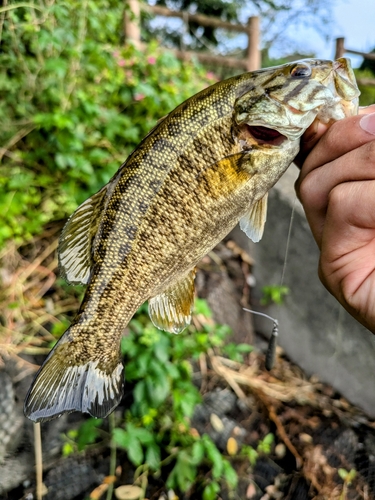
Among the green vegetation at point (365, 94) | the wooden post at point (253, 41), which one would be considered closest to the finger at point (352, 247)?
the green vegetation at point (365, 94)

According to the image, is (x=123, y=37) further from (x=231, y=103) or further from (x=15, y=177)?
(x=231, y=103)

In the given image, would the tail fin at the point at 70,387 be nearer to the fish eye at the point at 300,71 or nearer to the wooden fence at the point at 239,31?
the fish eye at the point at 300,71

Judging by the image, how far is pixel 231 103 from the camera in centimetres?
112

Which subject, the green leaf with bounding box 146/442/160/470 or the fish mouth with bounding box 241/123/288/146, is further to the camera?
the green leaf with bounding box 146/442/160/470

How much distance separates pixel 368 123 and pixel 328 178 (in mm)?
167

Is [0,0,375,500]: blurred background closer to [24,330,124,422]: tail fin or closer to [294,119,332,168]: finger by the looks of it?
[24,330,124,422]: tail fin

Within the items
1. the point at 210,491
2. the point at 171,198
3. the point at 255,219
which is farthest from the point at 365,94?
the point at 210,491

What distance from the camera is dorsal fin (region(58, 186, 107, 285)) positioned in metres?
1.19

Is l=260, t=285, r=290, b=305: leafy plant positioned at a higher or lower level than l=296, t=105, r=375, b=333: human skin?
lower

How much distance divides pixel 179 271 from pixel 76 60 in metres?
2.22

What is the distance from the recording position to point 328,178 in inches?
41.7

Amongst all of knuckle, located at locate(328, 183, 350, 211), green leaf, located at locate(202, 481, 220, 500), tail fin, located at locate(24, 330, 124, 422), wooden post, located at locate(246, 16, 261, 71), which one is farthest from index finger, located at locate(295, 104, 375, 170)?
wooden post, located at locate(246, 16, 261, 71)

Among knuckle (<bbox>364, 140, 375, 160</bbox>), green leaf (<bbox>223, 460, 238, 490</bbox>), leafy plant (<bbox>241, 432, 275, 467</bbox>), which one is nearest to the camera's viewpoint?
knuckle (<bbox>364, 140, 375, 160</bbox>)

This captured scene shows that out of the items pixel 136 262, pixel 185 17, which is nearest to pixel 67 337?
pixel 136 262
